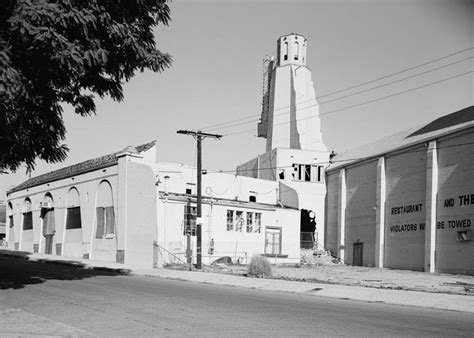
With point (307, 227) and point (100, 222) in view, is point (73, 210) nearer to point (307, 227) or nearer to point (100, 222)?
point (100, 222)

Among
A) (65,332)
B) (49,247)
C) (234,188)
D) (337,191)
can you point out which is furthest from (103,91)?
(337,191)

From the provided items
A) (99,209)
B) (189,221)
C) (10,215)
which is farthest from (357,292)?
(10,215)

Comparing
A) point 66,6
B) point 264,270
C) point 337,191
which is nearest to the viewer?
point 66,6

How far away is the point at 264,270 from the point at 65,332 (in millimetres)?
16875

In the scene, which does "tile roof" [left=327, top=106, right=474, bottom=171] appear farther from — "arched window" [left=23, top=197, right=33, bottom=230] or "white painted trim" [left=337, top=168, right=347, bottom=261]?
"arched window" [left=23, top=197, right=33, bottom=230]

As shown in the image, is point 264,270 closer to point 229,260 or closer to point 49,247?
point 229,260

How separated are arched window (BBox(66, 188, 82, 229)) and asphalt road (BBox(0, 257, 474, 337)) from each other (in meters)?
26.1

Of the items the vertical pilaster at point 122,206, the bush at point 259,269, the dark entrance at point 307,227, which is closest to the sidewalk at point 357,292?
the bush at point 259,269

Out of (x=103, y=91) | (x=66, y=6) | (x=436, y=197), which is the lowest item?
(x=436, y=197)

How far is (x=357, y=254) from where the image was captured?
47.5 metres

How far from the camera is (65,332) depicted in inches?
378

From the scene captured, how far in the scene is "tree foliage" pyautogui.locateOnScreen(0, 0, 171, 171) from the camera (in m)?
11.9

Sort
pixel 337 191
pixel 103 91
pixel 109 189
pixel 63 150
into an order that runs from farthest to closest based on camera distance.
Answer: pixel 337 191
pixel 109 189
pixel 63 150
pixel 103 91

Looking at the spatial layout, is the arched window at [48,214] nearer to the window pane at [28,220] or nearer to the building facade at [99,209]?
the building facade at [99,209]
